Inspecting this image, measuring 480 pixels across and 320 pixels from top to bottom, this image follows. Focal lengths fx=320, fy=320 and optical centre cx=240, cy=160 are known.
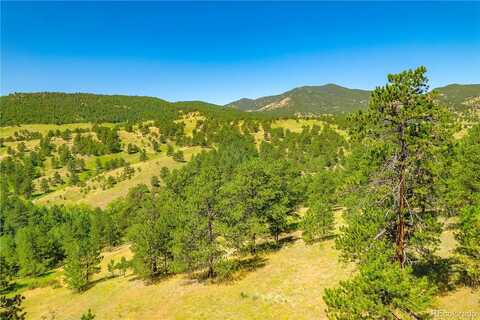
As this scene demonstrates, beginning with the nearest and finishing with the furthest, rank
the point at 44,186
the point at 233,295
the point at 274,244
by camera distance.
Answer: the point at 233,295
the point at 274,244
the point at 44,186

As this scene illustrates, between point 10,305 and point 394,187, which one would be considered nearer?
point 10,305

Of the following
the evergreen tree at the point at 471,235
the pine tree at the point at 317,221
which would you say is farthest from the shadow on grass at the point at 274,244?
the evergreen tree at the point at 471,235

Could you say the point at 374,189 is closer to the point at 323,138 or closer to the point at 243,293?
the point at 243,293

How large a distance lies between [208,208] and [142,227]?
417 inches

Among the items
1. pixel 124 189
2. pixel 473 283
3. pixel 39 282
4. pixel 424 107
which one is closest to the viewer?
pixel 424 107

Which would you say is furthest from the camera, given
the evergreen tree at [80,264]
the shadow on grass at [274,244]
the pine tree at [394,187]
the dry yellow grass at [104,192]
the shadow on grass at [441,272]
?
the dry yellow grass at [104,192]

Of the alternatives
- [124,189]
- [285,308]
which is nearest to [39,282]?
[285,308]

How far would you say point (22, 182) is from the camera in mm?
133375

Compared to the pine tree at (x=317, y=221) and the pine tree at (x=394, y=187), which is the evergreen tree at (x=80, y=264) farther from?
the pine tree at (x=394, y=187)

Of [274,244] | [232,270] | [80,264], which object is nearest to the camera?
[232,270]

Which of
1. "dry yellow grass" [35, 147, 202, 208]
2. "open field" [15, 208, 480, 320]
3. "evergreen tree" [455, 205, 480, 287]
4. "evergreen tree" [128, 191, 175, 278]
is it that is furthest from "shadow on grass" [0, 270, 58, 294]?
"evergreen tree" [455, 205, 480, 287]

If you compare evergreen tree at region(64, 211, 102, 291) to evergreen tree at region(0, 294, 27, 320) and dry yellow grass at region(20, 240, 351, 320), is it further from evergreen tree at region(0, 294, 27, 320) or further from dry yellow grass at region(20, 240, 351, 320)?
evergreen tree at region(0, 294, 27, 320)

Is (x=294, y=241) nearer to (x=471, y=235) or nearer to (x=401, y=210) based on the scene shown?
(x=471, y=235)

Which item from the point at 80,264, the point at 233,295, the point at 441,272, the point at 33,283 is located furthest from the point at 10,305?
the point at 33,283
